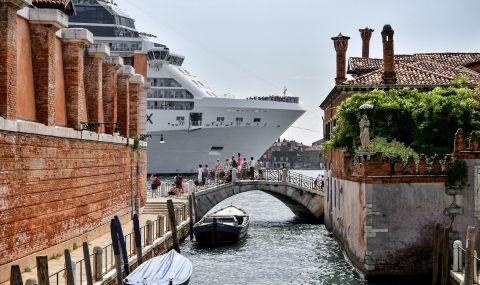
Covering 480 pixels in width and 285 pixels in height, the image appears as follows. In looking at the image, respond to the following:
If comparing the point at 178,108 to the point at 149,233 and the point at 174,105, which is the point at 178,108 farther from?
the point at 149,233

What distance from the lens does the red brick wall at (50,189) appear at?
15.2 meters

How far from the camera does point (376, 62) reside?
37219 mm

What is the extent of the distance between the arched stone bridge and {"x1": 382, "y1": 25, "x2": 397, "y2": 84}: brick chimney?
408 inches

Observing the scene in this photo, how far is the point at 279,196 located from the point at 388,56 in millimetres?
15007

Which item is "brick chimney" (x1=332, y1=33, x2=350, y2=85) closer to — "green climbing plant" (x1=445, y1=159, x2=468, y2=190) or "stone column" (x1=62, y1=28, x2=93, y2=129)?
"green climbing plant" (x1=445, y1=159, x2=468, y2=190)

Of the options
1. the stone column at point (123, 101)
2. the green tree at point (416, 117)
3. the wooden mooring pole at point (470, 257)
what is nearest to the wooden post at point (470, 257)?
the wooden mooring pole at point (470, 257)

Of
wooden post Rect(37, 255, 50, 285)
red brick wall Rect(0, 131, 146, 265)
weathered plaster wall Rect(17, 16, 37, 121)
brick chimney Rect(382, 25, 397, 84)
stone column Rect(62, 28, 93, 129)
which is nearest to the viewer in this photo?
wooden post Rect(37, 255, 50, 285)

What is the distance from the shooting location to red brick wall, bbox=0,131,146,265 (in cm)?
1516

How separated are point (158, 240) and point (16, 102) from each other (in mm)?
8858

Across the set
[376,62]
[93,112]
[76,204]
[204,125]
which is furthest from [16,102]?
[204,125]

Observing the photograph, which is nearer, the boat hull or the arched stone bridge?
the boat hull

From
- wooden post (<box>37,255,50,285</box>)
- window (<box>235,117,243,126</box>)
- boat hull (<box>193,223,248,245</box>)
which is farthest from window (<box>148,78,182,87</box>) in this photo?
wooden post (<box>37,255,50,285</box>)

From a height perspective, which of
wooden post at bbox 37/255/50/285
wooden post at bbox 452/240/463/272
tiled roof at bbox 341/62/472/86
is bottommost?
wooden post at bbox 452/240/463/272

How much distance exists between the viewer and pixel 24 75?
57.6ft
